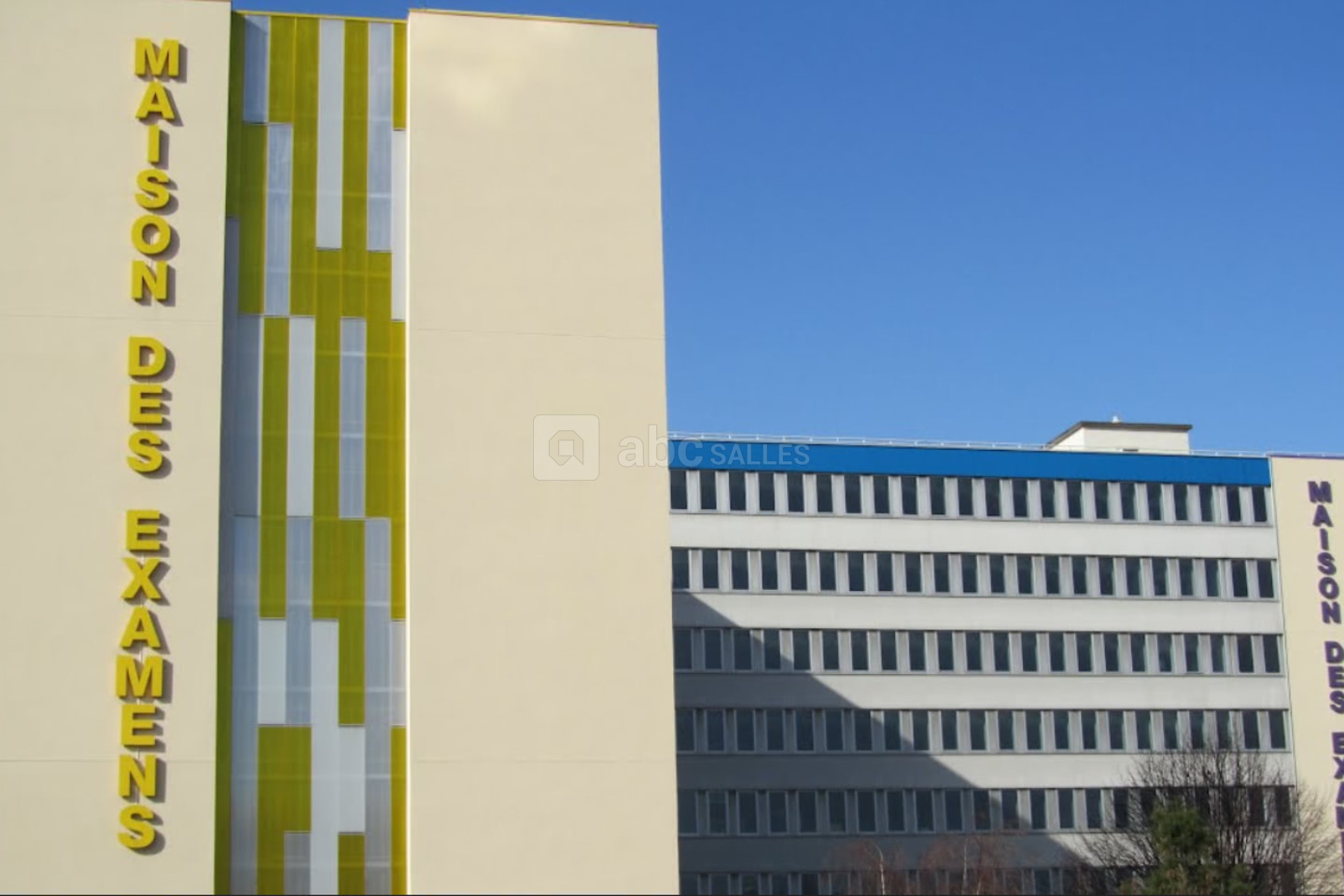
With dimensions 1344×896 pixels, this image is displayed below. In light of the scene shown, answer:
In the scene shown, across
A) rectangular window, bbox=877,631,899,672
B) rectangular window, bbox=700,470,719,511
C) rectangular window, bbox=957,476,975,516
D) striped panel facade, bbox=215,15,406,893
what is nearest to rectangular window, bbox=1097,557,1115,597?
rectangular window, bbox=957,476,975,516

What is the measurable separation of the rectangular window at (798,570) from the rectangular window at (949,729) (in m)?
7.96

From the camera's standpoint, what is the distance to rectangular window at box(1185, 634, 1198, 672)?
8331 centimetres

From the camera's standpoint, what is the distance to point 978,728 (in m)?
80.6

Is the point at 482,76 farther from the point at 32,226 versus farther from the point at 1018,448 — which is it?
the point at 1018,448

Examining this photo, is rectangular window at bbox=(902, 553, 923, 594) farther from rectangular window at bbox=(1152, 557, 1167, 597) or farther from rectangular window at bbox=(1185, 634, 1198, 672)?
rectangular window at bbox=(1185, 634, 1198, 672)

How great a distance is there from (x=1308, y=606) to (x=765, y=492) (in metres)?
25.2

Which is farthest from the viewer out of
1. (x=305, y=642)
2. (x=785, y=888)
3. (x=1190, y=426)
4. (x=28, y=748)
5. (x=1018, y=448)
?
(x=1190, y=426)

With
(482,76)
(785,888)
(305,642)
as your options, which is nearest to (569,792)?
(305,642)

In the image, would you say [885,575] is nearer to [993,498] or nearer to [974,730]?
[993,498]

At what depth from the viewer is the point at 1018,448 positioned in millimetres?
82688

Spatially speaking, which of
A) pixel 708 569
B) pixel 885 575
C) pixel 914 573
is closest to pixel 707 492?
pixel 708 569

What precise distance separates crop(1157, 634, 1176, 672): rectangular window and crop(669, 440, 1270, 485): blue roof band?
7030 mm

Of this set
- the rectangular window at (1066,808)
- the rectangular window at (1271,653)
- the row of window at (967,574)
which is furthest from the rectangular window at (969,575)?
the rectangular window at (1271,653)

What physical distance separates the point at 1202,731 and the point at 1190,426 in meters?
14.5
